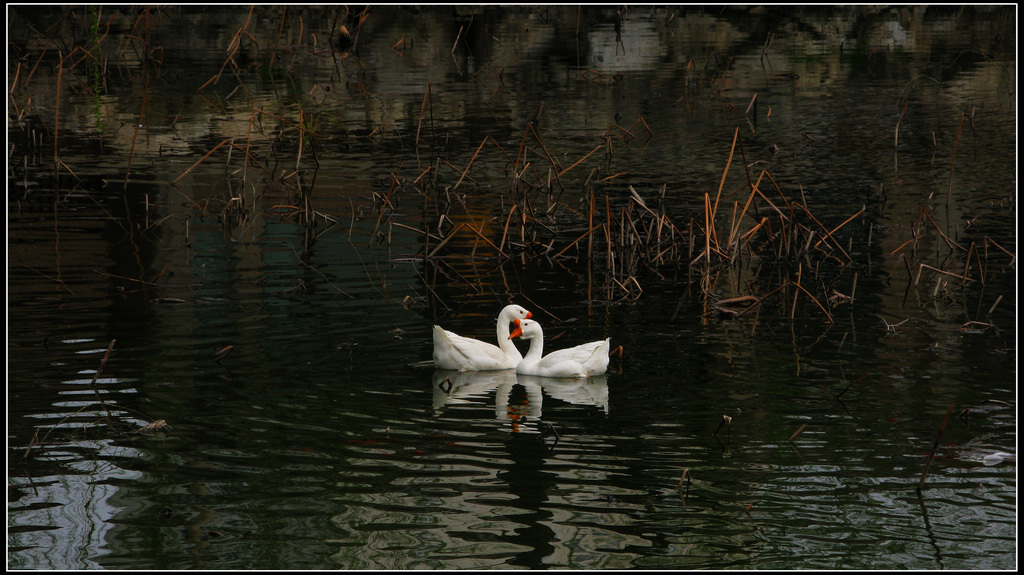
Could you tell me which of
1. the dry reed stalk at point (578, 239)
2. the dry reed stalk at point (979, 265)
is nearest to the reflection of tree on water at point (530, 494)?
the dry reed stalk at point (578, 239)

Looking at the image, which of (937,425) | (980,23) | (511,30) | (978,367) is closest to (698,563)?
(937,425)

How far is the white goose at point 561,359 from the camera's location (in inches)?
400

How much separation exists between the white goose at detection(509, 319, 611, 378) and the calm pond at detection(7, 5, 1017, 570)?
0.41ft

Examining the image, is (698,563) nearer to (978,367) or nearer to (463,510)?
(463,510)

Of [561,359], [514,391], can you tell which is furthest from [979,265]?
[514,391]

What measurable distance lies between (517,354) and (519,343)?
300 cm

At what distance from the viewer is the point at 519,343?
1421 cm

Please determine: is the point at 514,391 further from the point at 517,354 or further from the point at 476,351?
the point at 517,354

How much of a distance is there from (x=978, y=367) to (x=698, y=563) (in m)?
4.82

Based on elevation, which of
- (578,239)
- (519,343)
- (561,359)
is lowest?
(519,343)

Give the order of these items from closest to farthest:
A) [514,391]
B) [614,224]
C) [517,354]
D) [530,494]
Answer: [530,494], [514,391], [517,354], [614,224]

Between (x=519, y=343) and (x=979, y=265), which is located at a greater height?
(x=979, y=265)

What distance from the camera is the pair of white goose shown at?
10234mm

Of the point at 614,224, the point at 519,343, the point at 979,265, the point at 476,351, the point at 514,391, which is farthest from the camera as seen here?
the point at 614,224
